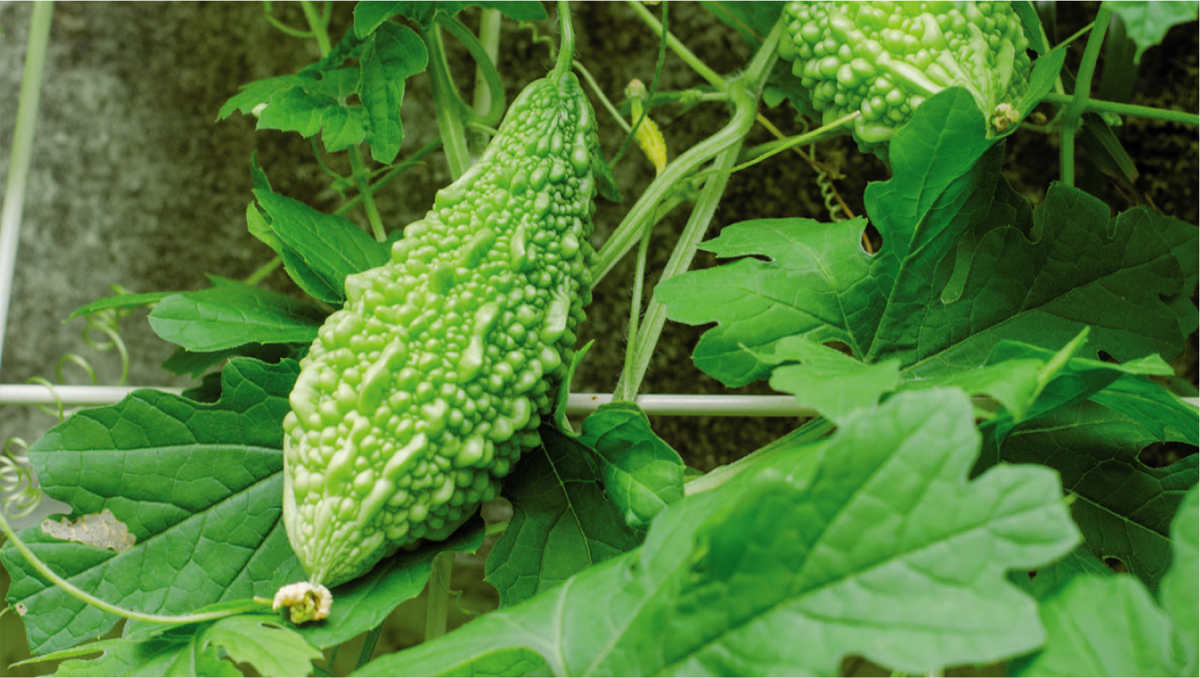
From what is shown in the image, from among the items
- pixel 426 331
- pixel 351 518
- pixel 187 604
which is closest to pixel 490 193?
pixel 426 331

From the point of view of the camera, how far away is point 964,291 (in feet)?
1.89

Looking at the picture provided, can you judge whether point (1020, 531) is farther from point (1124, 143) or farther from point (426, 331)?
point (1124, 143)

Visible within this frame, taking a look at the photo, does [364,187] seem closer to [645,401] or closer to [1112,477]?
[645,401]

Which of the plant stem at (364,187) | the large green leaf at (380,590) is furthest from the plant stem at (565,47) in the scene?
Answer: the large green leaf at (380,590)

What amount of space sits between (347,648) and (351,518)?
0.46 m

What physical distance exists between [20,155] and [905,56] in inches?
28.9

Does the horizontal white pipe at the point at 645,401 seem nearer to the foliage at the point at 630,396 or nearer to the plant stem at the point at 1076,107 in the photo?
the foliage at the point at 630,396

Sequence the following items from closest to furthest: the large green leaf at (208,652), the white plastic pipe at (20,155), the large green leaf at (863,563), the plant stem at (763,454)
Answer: the large green leaf at (863,563)
the large green leaf at (208,652)
the plant stem at (763,454)
the white plastic pipe at (20,155)

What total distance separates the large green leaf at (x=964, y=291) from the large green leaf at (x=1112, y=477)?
5 centimetres

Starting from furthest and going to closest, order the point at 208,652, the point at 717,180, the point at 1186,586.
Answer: the point at 717,180 → the point at 208,652 → the point at 1186,586

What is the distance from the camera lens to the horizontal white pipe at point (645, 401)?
0.61 meters

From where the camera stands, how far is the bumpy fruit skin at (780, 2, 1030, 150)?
56 cm

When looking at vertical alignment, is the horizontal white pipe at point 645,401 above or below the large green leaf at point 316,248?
below

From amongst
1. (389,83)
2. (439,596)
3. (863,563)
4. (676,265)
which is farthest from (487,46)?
(863,563)
